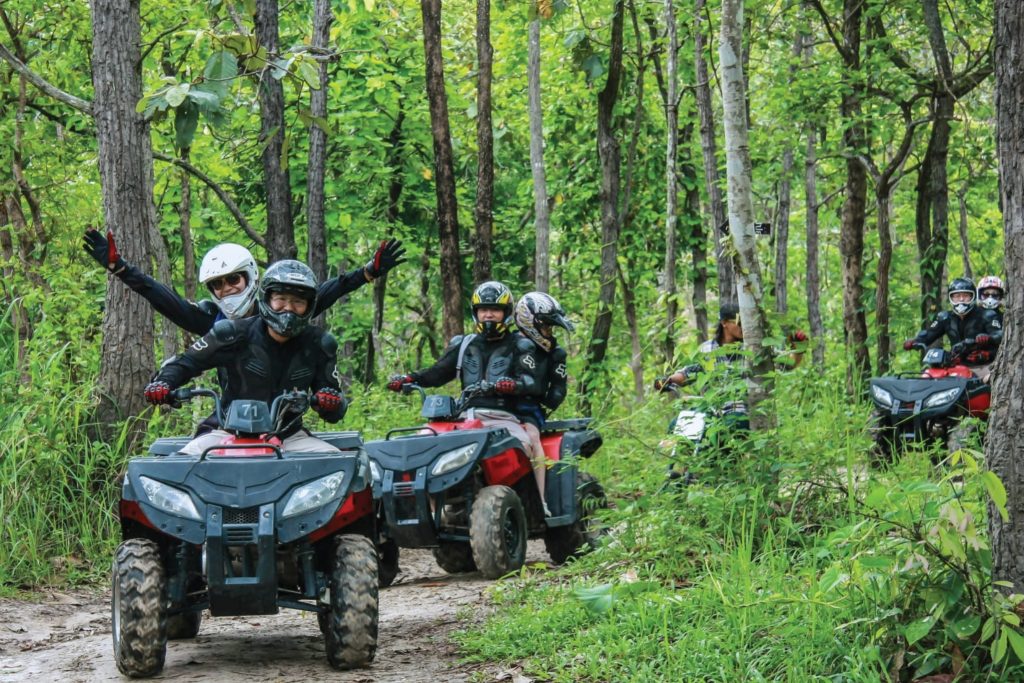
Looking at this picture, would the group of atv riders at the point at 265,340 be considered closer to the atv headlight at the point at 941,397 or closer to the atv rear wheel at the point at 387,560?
the atv rear wheel at the point at 387,560

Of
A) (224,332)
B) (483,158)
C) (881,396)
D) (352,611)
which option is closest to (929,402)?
(881,396)

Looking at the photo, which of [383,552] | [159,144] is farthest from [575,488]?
[159,144]

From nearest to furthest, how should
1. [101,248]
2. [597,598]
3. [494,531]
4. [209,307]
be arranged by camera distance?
[597,598] < [101,248] < [209,307] < [494,531]

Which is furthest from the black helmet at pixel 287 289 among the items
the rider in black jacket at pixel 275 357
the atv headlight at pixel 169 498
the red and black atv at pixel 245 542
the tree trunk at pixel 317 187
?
the tree trunk at pixel 317 187

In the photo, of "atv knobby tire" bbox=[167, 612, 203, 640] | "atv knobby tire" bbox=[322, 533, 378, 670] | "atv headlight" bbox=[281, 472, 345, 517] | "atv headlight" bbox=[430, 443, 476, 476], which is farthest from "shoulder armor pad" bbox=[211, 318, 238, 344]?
"atv headlight" bbox=[430, 443, 476, 476]

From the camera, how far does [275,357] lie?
7078 mm

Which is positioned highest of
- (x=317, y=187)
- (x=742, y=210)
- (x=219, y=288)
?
(x=317, y=187)

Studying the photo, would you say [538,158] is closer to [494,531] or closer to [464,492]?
[464,492]

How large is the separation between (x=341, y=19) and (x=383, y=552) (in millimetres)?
13532

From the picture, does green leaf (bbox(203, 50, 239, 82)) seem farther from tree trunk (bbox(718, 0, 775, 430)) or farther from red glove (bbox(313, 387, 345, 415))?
tree trunk (bbox(718, 0, 775, 430))

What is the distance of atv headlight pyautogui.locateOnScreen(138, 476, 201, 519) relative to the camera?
603 centimetres

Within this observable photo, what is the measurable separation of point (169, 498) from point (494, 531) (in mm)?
3196

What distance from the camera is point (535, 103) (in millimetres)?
16031

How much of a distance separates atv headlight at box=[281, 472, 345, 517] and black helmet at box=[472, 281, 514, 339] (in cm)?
407
